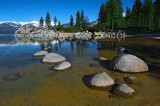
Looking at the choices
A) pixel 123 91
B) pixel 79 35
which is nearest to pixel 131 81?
pixel 123 91

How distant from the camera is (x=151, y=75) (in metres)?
7.07

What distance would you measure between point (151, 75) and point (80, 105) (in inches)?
220

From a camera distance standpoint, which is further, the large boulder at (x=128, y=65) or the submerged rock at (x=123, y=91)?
the large boulder at (x=128, y=65)

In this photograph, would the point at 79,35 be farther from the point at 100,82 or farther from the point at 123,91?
the point at 123,91

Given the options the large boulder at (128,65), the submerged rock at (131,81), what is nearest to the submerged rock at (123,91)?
the submerged rock at (131,81)

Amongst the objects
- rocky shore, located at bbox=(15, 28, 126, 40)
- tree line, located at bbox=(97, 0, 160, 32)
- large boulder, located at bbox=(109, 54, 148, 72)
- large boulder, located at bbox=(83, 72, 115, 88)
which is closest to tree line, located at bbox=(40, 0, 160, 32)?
tree line, located at bbox=(97, 0, 160, 32)

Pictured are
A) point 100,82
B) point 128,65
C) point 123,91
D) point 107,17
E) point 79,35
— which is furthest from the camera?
point 79,35

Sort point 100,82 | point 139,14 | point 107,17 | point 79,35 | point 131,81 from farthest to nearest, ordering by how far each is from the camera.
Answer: point 79,35 → point 107,17 → point 139,14 → point 131,81 → point 100,82

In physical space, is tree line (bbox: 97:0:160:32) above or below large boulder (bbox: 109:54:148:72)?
above

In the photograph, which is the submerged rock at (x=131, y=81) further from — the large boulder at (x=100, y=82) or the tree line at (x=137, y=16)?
the tree line at (x=137, y=16)

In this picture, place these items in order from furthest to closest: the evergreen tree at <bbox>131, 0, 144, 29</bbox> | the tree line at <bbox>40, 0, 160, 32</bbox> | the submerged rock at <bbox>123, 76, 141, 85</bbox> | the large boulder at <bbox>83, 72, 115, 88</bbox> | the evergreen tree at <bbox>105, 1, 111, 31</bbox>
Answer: the evergreen tree at <bbox>105, 1, 111, 31</bbox> → the evergreen tree at <bbox>131, 0, 144, 29</bbox> → the tree line at <bbox>40, 0, 160, 32</bbox> → the submerged rock at <bbox>123, 76, 141, 85</bbox> → the large boulder at <bbox>83, 72, 115, 88</bbox>

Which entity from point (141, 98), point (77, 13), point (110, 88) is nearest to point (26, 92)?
point (110, 88)

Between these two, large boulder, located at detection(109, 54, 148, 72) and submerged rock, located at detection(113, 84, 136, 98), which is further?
large boulder, located at detection(109, 54, 148, 72)

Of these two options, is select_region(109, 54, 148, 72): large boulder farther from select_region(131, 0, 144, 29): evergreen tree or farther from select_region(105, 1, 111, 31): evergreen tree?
select_region(131, 0, 144, 29): evergreen tree
